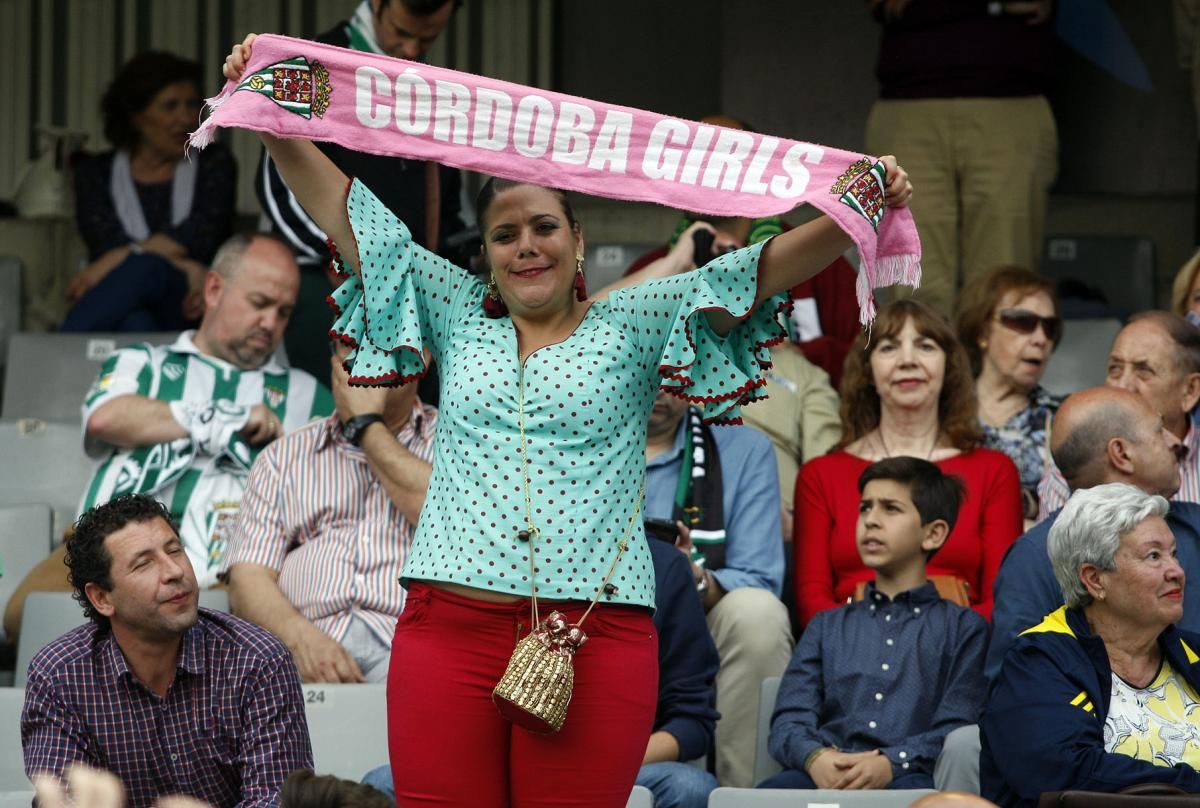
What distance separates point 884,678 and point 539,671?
167cm

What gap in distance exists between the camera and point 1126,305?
732 cm

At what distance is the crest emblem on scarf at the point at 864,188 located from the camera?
9.93 feet

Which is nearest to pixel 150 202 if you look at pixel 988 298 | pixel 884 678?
pixel 988 298

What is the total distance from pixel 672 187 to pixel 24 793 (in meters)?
1.73

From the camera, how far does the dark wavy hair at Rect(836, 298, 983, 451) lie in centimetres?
526

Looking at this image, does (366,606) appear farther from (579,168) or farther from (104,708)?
(579,168)

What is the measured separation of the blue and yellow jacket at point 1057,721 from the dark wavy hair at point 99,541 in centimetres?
175

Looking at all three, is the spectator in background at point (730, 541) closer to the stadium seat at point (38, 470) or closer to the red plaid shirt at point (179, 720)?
the red plaid shirt at point (179, 720)

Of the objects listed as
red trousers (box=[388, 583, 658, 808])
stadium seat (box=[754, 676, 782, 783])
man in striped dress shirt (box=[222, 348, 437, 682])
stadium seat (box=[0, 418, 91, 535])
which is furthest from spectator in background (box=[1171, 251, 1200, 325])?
stadium seat (box=[0, 418, 91, 535])

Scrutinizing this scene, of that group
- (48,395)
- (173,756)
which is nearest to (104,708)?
(173,756)

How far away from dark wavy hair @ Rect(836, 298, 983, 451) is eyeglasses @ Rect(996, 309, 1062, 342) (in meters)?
0.42

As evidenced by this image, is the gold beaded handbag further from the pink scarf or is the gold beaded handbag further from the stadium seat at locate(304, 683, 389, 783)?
the stadium seat at locate(304, 683, 389, 783)

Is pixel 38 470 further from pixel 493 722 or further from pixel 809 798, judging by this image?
pixel 493 722

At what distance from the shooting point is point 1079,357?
661 centimetres
